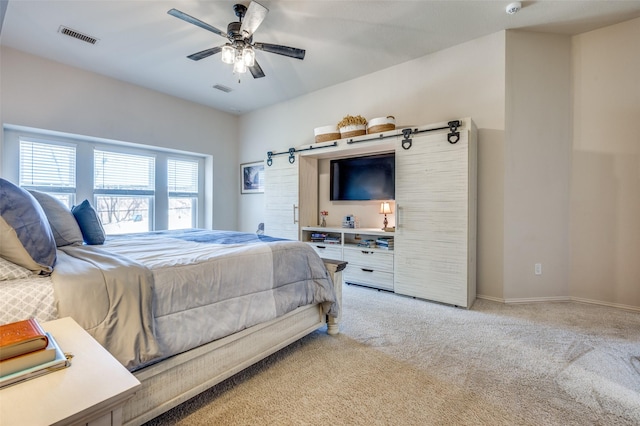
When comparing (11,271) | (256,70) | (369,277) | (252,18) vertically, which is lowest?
(369,277)

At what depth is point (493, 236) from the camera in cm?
320

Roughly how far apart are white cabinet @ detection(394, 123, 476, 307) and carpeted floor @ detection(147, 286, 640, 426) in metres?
0.49

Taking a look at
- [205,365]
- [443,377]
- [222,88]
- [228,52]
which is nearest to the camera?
[205,365]

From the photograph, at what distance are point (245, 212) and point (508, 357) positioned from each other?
4.62m

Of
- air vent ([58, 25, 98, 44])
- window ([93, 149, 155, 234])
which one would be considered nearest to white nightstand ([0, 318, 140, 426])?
air vent ([58, 25, 98, 44])

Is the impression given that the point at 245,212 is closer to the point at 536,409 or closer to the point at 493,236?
the point at 493,236

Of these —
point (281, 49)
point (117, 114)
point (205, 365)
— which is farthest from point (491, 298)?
point (117, 114)

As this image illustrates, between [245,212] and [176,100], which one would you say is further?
[245,212]

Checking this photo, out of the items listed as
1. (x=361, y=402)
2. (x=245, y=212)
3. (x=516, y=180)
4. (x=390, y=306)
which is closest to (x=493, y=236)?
(x=516, y=180)

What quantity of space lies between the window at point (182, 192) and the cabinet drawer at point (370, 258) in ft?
10.1

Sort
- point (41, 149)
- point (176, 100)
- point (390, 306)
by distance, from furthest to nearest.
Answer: point (176, 100) < point (41, 149) < point (390, 306)

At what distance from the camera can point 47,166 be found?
12.1ft

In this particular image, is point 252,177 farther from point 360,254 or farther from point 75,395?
point 75,395

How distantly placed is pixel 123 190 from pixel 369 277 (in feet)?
12.5
